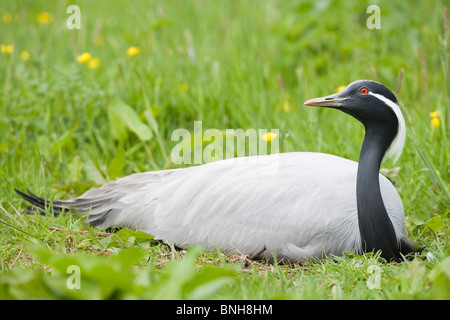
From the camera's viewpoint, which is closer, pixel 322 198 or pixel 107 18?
pixel 322 198

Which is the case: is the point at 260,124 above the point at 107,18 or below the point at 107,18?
below

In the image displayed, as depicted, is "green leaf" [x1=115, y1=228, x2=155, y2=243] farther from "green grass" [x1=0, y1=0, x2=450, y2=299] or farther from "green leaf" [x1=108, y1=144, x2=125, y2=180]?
"green leaf" [x1=108, y1=144, x2=125, y2=180]

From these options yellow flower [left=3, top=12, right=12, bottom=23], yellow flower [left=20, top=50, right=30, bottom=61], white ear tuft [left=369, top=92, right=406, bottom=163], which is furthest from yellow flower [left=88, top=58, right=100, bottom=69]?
white ear tuft [left=369, top=92, right=406, bottom=163]

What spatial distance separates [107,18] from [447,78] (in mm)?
4610

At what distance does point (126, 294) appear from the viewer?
1976 mm

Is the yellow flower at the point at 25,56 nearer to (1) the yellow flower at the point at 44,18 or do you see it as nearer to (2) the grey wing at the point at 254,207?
(1) the yellow flower at the point at 44,18

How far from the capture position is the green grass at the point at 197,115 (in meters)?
2.38

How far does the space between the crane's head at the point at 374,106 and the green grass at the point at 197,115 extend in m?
0.18

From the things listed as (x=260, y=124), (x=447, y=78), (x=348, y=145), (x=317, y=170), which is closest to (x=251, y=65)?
(x=260, y=124)

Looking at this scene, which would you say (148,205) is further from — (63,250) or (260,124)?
(260,124)

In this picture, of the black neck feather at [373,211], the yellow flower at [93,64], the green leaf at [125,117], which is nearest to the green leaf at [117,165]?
the green leaf at [125,117]

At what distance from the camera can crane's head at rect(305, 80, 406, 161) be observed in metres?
2.96

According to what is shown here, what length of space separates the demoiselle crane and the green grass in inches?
4.8
